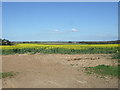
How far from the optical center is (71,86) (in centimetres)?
545

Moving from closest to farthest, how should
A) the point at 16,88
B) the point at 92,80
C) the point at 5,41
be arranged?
1. the point at 16,88
2. the point at 92,80
3. the point at 5,41

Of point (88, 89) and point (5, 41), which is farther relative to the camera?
point (5, 41)

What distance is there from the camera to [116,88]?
18.3 ft

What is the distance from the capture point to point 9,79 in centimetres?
612

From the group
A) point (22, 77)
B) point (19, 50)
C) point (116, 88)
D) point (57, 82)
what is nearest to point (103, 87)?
point (116, 88)

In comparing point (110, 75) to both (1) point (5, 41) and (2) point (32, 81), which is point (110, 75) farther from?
(1) point (5, 41)

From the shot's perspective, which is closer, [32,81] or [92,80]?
[32,81]

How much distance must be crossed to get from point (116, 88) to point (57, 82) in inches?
70.1

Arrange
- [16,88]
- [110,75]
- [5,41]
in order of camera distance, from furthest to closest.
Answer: [5,41]
[110,75]
[16,88]

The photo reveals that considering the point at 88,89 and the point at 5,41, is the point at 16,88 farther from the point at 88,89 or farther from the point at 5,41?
the point at 5,41

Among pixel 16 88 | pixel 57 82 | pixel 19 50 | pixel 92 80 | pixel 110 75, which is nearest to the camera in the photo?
pixel 16 88

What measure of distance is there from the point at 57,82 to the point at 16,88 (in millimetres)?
1314

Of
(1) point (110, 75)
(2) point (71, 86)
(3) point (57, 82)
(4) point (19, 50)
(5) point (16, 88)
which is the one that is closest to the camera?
(5) point (16, 88)

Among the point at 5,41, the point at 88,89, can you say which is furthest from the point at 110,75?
the point at 5,41
